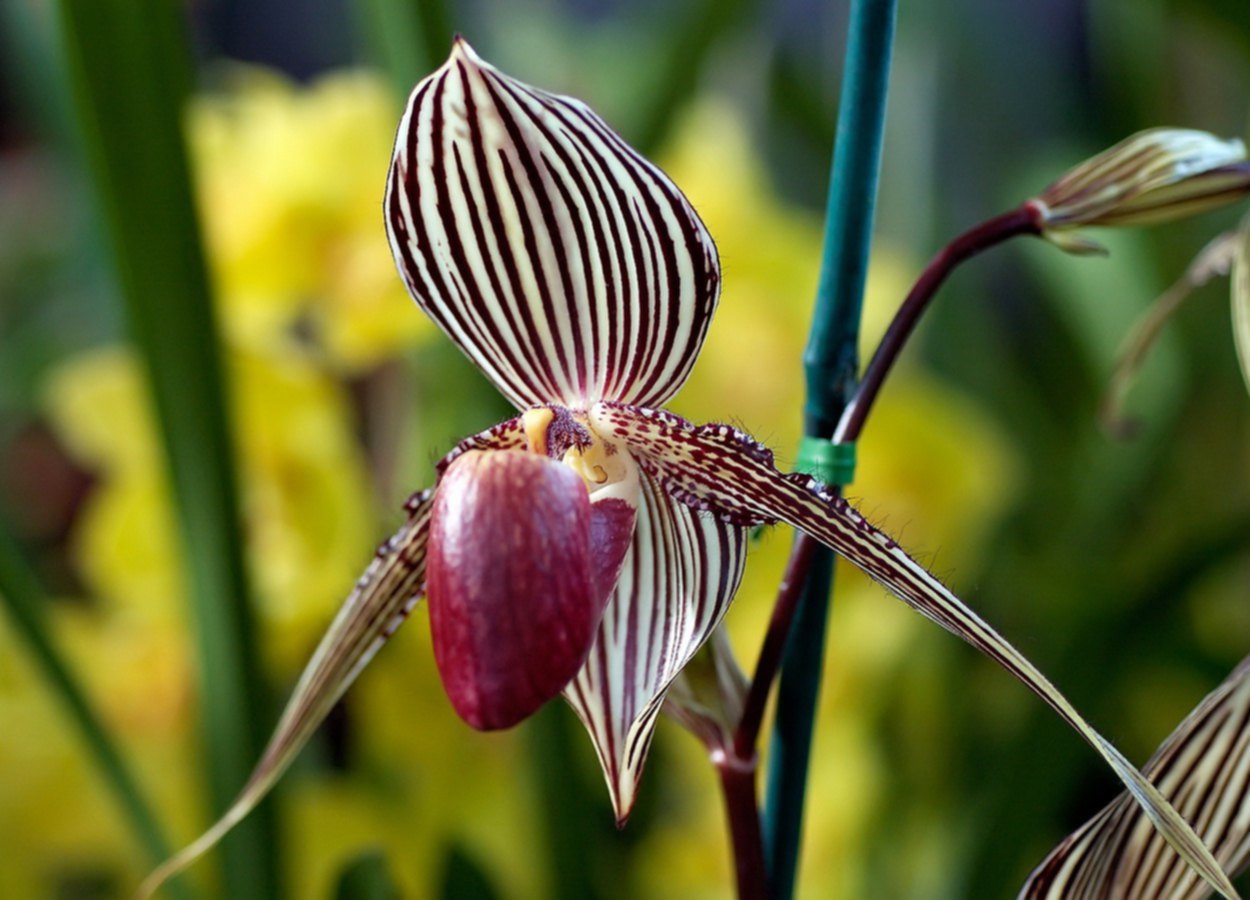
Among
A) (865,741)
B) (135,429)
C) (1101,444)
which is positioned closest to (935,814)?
(865,741)

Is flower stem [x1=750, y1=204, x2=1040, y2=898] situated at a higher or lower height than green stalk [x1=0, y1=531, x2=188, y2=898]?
higher

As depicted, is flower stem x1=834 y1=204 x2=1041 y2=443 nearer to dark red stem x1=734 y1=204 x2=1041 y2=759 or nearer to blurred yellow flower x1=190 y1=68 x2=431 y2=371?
dark red stem x1=734 y1=204 x2=1041 y2=759

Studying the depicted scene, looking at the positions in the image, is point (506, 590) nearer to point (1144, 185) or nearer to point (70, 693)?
point (1144, 185)

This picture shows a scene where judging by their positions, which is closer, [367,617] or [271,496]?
[367,617]

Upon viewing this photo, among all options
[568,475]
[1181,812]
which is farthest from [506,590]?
[1181,812]

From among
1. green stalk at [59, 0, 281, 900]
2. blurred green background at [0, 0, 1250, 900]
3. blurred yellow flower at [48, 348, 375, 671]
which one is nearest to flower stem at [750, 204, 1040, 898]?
blurred green background at [0, 0, 1250, 900]

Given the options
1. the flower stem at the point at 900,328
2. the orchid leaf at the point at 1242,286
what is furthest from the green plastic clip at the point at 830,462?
the orchid leaf at the point at 1242,286
